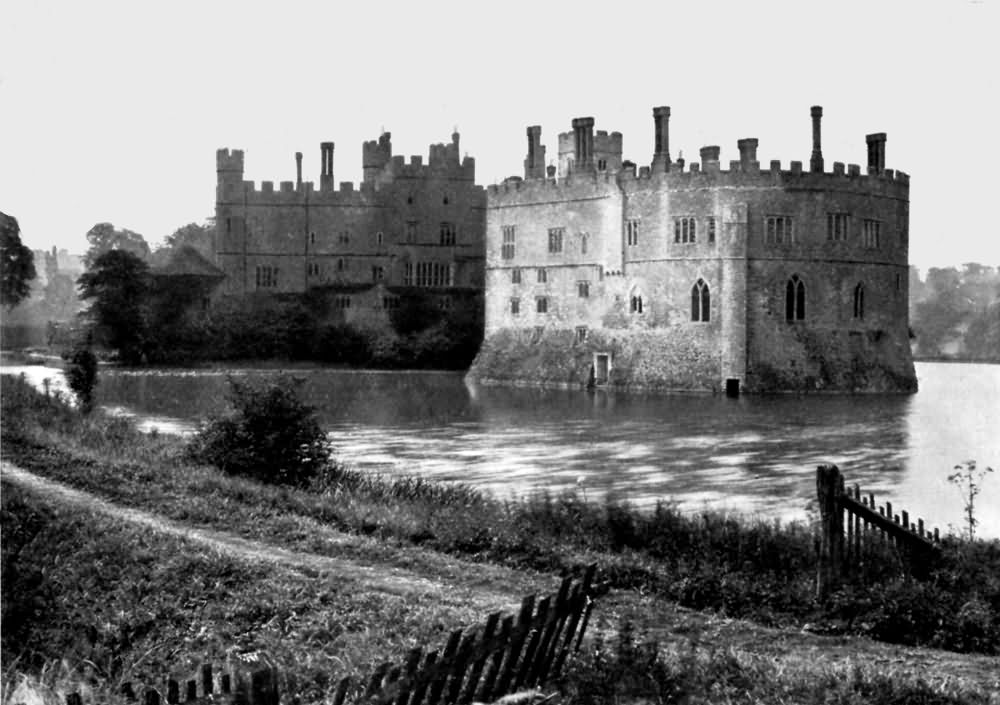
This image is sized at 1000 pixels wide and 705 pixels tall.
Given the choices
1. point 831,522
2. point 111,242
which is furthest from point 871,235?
point 831,522

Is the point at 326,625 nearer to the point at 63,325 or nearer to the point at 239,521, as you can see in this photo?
the point at 239,521

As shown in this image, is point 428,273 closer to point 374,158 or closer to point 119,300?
point 374,158

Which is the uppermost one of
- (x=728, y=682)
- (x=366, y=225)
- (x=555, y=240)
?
(x=366, y=225)

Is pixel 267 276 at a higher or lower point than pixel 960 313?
higher

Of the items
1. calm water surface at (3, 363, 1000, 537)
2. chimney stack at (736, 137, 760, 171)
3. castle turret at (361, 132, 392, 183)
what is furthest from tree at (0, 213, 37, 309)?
castle turret at (361, 132, 392, 183)

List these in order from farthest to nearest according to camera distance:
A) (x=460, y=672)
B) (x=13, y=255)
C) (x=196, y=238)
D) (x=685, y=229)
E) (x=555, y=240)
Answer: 1. (x=196, y=238)
2. (x=555, y=240)
3. (x=685, y=229)
4. (x=13, y=255)
5. (x=460, y=672)

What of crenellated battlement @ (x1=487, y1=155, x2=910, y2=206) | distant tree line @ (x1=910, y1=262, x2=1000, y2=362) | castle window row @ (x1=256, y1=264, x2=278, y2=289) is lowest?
distant tree line @ (x1=910, y1=262, x2=1000, y2=362)

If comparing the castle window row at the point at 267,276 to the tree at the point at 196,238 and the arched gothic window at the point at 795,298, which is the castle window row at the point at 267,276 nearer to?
the tree at the point at 196,238

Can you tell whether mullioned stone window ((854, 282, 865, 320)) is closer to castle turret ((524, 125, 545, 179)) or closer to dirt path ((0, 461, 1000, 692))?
castle turret ((524, 125, 545, 179))

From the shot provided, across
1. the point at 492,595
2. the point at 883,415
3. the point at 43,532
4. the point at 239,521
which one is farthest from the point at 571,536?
the point at 883,415

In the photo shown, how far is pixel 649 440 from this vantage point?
18.2 m

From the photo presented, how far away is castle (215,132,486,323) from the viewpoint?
5084 centimetres

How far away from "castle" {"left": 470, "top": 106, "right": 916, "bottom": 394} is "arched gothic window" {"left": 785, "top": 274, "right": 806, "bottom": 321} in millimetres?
39

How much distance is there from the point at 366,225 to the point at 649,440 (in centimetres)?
3561
